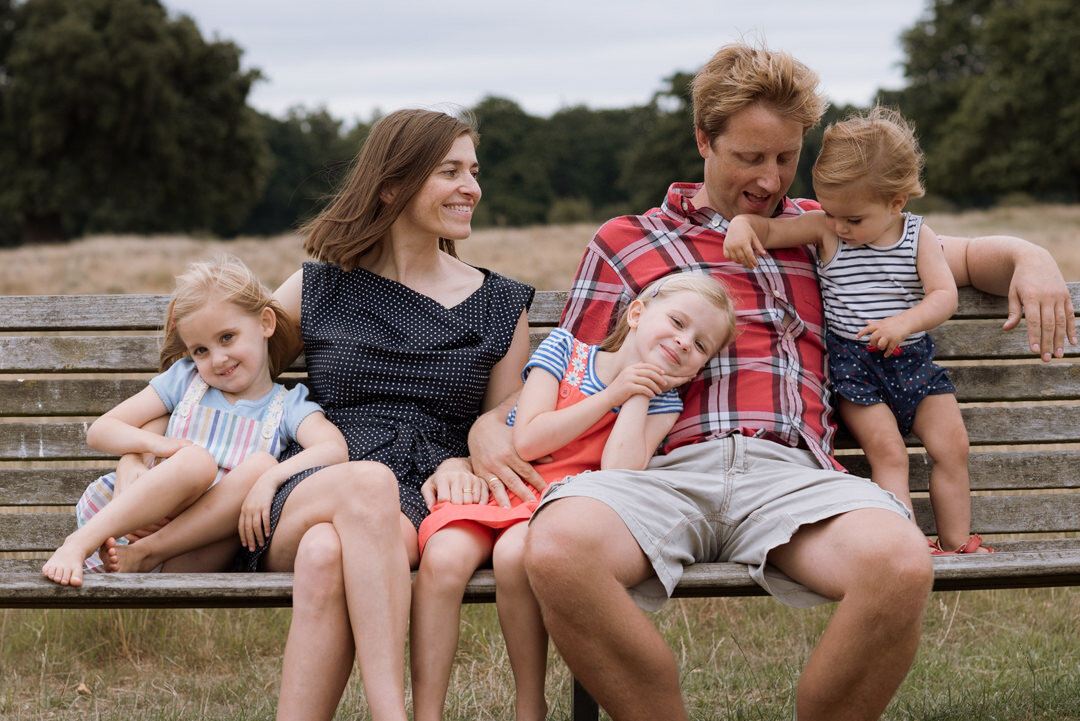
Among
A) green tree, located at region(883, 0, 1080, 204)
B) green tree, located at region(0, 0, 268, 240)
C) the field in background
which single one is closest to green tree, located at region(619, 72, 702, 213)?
green tree, located at region(883, 0, 1080, 204)

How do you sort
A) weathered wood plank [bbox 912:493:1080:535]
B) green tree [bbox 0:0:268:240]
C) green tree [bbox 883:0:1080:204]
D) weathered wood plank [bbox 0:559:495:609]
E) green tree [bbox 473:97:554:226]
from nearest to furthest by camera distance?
weathered wood plank [bbox 0:559:495:609], weathered wood plank [bbox 912:493:1080:535], green tree [bbox 0:0:268:240], green tree [bbox 883:0:1080:204], green tree [bbox 473:97:554:226]

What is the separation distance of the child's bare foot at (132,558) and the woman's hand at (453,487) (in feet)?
2.31

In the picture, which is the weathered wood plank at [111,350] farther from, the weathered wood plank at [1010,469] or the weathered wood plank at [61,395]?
the weathered wood plank at [1010,469]

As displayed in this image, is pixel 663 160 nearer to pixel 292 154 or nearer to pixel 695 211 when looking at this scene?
pixel 292 154

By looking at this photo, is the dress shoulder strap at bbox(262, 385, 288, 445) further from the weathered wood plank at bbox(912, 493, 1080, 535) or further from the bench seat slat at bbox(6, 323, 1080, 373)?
the weathered wood plank at bbox(912, 493, 1080, 535)

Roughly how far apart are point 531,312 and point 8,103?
3564cm

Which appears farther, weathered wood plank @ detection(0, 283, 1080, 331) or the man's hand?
weathered wood plank @ detection(0, 283, 1080, 331)

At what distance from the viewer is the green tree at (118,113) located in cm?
3331

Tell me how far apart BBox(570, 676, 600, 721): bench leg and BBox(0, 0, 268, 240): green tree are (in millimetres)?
32921

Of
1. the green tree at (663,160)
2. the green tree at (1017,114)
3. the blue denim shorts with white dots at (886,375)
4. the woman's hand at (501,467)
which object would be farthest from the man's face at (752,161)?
the green tree at (663,160)

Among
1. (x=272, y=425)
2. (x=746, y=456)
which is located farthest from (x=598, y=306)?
(x=272, y=425)

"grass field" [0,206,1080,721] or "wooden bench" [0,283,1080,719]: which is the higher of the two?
"wooden bench" [0,283,1080,719]

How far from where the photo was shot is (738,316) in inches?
127

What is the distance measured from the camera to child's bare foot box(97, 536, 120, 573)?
2.81m
